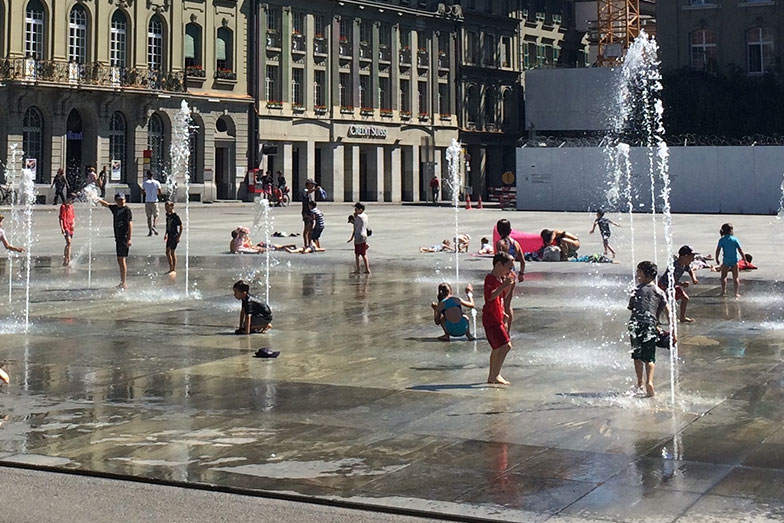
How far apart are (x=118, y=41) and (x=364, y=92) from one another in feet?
61.8

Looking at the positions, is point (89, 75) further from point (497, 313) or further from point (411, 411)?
point (411, 411)

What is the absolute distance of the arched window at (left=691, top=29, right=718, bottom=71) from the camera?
232 feet

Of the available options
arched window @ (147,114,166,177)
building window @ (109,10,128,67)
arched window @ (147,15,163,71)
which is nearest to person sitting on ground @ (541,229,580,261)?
building window @ (109,10,128,67)

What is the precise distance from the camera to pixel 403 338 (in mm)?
15945

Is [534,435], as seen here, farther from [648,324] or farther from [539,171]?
[539,171]

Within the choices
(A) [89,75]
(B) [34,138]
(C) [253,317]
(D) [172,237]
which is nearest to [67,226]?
(D) [172,237]

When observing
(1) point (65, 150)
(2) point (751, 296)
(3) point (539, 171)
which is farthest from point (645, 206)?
Answer: (2) point (751, 296)

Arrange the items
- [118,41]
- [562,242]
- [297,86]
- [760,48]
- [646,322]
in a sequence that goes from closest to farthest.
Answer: [646,322], [562,242], [118,41], [297,86], [760,48]

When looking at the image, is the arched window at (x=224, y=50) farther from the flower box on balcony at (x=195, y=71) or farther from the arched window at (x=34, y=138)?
the arched window at (x=34, y=138)

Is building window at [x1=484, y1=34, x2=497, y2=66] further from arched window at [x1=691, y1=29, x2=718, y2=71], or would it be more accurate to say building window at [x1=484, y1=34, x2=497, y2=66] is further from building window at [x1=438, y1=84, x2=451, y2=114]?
arched window at [x1=691, y1=29, x2=718, y2=71]

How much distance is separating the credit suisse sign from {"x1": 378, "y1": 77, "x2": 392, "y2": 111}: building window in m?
1.56

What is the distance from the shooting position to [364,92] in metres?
73.5

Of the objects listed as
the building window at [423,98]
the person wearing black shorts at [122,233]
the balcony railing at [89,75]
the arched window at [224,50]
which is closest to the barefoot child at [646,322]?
the person wearing black shorts at [122,233]

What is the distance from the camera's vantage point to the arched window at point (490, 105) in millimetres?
84188
